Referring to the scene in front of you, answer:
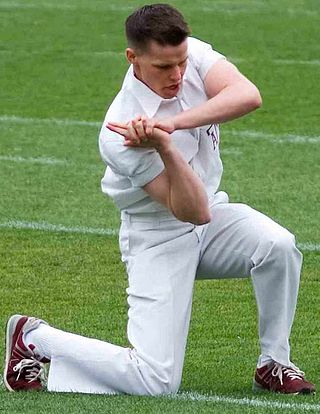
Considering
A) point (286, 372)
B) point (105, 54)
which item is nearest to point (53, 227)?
point (286, 372)

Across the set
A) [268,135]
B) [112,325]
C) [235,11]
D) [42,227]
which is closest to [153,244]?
[112,325]

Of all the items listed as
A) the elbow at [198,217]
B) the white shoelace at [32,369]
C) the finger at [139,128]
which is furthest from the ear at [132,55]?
the white shoelace at [32,369]

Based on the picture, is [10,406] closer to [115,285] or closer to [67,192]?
[115,285]

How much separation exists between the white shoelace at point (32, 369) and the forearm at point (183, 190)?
2.63ft

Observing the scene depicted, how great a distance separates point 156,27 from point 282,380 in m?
1.38

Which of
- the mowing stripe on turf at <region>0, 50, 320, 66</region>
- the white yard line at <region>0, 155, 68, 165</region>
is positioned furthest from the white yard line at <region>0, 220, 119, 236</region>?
the mowing stripe on turf at <region>0, 50, 320, 66</region>

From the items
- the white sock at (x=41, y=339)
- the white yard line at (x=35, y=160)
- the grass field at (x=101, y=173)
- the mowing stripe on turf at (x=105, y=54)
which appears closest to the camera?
the white sock at (x=41, y=339)

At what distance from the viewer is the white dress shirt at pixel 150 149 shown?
5602 millimetres

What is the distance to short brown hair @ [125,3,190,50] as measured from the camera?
5484 millimetres

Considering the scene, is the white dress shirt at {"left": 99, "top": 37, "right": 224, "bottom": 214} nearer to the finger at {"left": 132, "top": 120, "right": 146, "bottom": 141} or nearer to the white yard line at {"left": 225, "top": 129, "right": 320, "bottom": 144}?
the finger at {"left": 132, "top": 120, "right": 146, "bottom": 141}

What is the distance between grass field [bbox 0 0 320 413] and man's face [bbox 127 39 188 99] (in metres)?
1.12

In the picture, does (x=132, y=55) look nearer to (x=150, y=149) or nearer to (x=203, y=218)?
(x=150, y=149)

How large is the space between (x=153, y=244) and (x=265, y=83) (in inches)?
325

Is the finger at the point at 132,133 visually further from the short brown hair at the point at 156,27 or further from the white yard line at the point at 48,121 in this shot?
the white yard line at the point at 48,121
